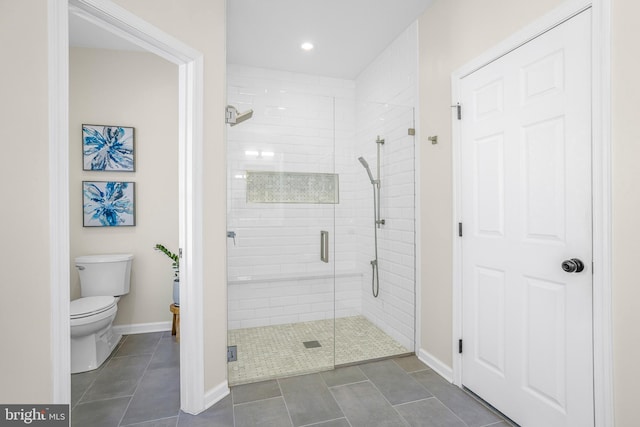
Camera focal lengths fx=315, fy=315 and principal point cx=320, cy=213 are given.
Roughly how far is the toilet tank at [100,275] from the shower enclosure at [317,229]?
108cm

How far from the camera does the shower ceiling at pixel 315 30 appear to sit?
238 cm

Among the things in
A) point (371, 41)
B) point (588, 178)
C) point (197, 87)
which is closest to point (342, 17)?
point (371, 41)

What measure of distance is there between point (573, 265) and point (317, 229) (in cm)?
174

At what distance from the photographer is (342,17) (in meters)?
2.53

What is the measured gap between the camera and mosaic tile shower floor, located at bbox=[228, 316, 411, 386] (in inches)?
90.9

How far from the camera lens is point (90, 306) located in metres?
2.37

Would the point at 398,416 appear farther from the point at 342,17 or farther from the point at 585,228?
the point at 342,17

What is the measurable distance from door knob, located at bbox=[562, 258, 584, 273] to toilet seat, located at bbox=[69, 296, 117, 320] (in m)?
2.91

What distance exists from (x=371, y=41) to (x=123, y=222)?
2.86m

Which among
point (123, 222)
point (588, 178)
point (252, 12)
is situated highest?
point (252, 12)

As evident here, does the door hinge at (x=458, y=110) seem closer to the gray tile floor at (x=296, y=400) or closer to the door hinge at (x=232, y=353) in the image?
the gray tile floor at (x=296, y=400)

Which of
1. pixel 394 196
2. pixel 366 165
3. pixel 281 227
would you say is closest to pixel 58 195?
pixel 281 227

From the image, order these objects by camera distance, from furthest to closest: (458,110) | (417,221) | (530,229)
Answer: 1. (417,221)
2. (458,110)
3. (530,229)

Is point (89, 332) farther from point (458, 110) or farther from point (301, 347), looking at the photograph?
point (458, 110)
